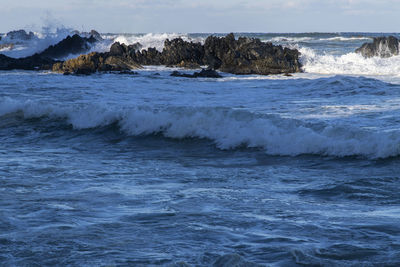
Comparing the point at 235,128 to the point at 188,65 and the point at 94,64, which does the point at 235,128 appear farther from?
the point at 188,65

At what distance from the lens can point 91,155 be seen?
9844mm

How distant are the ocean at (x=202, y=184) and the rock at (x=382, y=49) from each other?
1731cm

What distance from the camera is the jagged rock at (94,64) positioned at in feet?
90.7

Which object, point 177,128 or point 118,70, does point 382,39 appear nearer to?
point 118,70

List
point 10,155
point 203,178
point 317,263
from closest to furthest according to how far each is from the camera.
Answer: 1. point 317,263
2. point 203,178
3. point 10,155

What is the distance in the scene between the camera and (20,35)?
57000 mm

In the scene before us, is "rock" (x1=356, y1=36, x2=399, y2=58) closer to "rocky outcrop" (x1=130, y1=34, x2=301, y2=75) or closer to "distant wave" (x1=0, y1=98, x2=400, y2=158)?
"rocky outcrop" (x1=130, y1=34, x2=301, y2=75)

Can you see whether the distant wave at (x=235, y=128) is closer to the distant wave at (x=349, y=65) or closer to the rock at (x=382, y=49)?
the distant wave at (x=349, y=65)

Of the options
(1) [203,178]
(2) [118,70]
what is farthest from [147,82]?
(1) [203,178]

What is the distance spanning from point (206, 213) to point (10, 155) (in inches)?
194

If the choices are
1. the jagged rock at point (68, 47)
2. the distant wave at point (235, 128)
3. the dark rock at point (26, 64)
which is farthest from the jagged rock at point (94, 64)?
the distant wave at point (235, 128)

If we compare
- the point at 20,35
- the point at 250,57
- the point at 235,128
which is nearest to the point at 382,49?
the point at 250,57

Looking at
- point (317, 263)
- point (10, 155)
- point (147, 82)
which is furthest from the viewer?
point (147, 82)

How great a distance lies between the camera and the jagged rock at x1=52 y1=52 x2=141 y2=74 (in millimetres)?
27656
